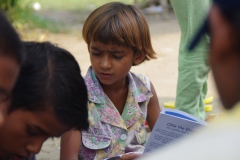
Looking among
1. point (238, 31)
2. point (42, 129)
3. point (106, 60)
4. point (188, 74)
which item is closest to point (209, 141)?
point (238, 31)

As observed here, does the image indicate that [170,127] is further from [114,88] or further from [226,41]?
[226,41]

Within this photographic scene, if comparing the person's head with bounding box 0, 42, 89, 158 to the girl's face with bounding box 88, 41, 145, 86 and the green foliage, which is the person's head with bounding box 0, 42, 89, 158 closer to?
the girl's face with bounding box 88, 41, 145, 86

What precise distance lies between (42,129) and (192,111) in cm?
183

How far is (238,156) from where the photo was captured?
74 cm

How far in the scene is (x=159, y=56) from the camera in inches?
252

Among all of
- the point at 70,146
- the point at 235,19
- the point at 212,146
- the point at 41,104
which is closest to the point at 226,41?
the point at 235,19

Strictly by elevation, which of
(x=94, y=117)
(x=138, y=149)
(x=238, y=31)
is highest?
(x=238, y=31)

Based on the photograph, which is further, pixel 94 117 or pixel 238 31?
pixel 94 117

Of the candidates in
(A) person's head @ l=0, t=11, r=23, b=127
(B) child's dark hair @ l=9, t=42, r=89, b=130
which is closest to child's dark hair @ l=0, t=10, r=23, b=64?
(A) person's head @ l=0, t=11, r=23, b=127

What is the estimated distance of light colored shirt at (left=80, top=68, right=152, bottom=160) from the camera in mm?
2680

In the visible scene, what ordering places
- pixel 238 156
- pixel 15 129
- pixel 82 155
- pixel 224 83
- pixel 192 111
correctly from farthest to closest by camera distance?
pixel 192 111
pixel 82 155
pixel 15 129
pixel 224 83
pixel 238 156

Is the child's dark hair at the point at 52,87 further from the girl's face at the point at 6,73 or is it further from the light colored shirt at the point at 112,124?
the light colored shirt at the point at 112,124

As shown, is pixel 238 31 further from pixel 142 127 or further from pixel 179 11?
pixel 179 11

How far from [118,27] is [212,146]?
2030 millimetres
